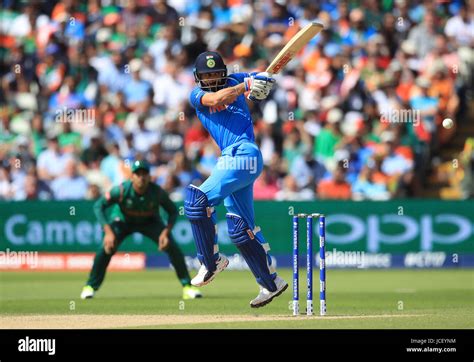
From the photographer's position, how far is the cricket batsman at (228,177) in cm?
1044

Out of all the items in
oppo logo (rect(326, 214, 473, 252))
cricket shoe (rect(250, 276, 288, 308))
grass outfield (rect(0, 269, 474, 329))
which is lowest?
grass outfield (rect(0, 269, 474, 329))

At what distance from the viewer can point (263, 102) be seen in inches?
803

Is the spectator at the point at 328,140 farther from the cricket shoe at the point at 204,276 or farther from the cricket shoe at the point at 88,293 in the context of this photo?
the cricket shoe at the point at 204,276

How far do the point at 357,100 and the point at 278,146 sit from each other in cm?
161

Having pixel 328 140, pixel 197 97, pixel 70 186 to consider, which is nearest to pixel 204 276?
pixel 197 97

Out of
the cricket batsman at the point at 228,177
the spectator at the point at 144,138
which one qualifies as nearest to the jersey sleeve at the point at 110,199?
the cricket batsman at the point at 228,177

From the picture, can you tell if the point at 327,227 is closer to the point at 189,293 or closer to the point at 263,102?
the point at 263,102

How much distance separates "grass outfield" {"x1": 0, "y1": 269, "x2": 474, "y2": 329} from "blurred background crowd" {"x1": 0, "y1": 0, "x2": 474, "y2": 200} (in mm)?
1737

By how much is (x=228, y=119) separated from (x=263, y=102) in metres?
9.74

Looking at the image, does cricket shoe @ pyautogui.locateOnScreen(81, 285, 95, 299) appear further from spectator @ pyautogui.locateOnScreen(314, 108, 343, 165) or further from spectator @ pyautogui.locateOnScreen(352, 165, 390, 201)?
spectator @ pyautogui.locateOnScreen(314, 108, 343, 165)

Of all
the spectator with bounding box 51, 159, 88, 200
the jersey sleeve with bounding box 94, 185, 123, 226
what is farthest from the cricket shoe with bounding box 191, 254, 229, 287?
the spectator with bounding box 51, 159, 88, 200

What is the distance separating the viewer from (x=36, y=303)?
13875 mm

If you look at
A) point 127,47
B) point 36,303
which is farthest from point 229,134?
point 127,47

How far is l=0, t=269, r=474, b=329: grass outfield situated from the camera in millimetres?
10820
